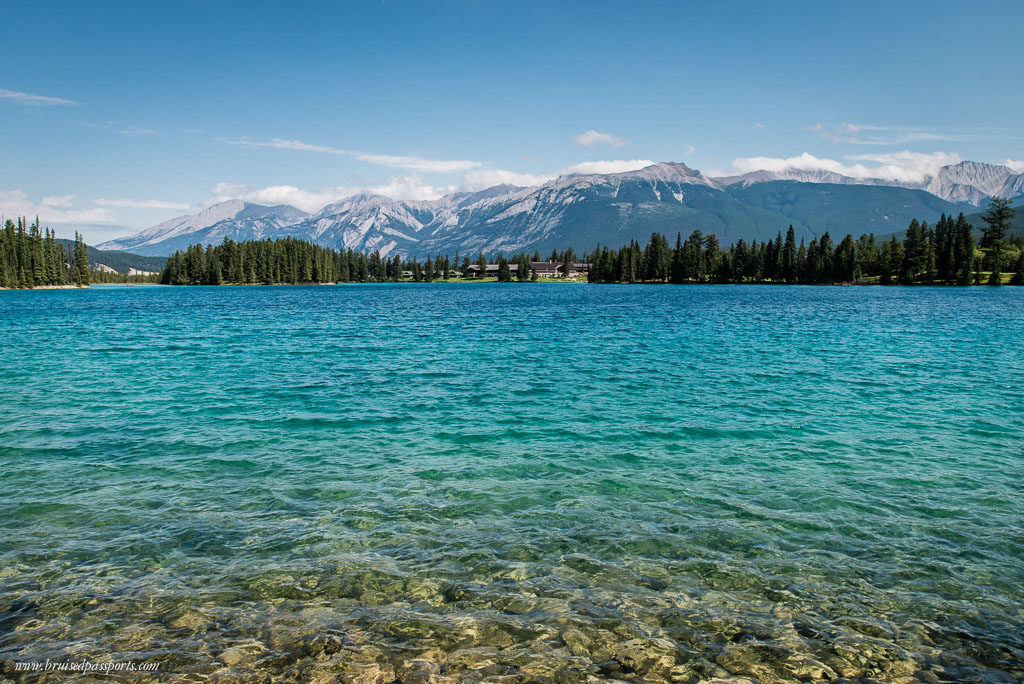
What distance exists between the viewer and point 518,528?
1225 centimetres

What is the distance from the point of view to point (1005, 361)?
37188 mm

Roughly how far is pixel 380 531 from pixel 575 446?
26.8 feet

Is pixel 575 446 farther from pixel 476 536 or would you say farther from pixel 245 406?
pixel 245 406

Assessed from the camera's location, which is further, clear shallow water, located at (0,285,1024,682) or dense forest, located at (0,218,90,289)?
dense forest, located at (0,218,90,289)

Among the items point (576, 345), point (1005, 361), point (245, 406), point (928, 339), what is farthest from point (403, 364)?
point (928, 339)

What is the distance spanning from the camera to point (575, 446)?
61.2ft

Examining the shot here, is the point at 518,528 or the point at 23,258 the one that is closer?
the point at 518,528

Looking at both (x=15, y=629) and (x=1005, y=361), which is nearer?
(x=15, y=629)

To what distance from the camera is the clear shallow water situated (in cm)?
806

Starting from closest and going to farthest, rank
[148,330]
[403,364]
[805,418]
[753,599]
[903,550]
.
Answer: [753,599] < [903,550] < [805,418] < [403,364] < [148,330]

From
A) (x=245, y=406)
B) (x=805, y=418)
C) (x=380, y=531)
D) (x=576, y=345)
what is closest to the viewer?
(x=380, y=531)

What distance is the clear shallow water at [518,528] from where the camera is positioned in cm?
806

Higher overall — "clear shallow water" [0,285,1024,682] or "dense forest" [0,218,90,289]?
"dense forest" [0,218,90,289]

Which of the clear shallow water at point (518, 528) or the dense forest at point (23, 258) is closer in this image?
the clear shallow water at point (518, 528)
